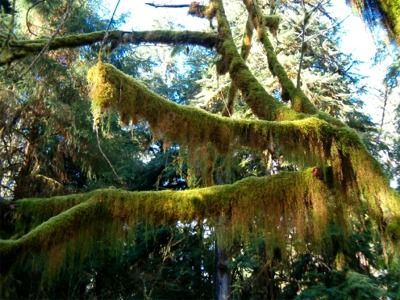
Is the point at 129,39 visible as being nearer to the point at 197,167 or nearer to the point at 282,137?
the point at 197,167

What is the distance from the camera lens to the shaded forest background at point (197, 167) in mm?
3736

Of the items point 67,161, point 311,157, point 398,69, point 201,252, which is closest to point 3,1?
point 67,161

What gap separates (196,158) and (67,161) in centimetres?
952

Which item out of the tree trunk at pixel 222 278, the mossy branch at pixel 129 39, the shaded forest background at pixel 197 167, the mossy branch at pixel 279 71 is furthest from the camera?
the tree trunk at pixel 222 278

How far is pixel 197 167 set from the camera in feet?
14.3

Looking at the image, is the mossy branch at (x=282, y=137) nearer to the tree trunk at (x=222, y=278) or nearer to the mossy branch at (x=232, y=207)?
the mossy branch at (x=232, y=207)

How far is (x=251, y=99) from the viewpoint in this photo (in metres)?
5.42

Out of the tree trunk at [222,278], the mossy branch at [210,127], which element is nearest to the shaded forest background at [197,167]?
the mossy branch at [210,127]

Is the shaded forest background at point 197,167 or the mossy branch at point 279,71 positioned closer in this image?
the shaded forest background at point 197,167

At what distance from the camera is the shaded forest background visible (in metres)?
3.74

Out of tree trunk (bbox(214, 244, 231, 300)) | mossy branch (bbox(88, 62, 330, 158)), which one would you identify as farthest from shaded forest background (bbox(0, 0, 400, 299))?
tree trunk (bbox(214, 244, 231, 300))

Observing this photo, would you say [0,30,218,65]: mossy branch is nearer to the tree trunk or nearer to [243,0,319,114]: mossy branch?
[243,0,319,114]: mossy branch

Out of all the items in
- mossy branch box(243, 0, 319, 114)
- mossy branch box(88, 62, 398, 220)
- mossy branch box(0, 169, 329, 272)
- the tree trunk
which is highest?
mossy branch box(243, 0, 319, 114)

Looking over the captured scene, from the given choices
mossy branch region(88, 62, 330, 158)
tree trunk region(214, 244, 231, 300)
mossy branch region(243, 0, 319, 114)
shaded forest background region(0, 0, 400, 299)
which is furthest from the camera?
tree trunk region(214, 244, 231, 300)
